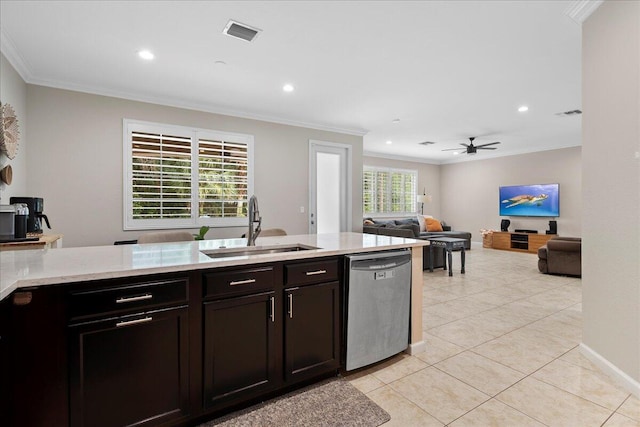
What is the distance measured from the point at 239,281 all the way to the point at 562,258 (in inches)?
230

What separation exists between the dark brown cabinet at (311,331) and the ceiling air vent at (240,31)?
7.48ft

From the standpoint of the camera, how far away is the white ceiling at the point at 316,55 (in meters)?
2.55

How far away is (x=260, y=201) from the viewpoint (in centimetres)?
533

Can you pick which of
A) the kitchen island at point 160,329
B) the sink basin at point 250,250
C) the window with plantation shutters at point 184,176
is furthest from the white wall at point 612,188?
the window with plantation shutters at point 184,176

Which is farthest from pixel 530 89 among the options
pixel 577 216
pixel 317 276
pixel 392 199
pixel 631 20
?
pixel 392 199

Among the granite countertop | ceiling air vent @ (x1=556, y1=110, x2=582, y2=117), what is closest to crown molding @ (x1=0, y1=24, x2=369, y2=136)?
the granite countertop

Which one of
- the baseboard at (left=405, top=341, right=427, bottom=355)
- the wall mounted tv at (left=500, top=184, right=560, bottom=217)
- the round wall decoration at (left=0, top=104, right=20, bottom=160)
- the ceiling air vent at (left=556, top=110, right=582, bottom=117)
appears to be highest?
the ceiling air vent at (left=556, top=110, right=582, bottom=117)

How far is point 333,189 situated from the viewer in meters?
6.35

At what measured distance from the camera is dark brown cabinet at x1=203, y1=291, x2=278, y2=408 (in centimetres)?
176

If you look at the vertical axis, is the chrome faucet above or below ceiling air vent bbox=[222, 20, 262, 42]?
below

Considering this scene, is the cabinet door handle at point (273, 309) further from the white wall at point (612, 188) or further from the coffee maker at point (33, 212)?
the coffee maker at point (33, 212)

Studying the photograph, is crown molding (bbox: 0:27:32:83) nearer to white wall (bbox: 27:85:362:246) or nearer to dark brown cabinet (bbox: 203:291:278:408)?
white wall (bbox: 27:85:362:246)

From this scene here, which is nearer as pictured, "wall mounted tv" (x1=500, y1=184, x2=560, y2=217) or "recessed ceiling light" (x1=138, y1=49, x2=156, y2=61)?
"recessed ceiling light" (x1=138, y1=49, x2=156, y2=61)

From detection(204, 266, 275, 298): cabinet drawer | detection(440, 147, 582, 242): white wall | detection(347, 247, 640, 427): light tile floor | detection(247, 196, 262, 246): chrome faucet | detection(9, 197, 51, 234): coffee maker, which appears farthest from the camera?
detection(440, 147, 582, 242): white wall
